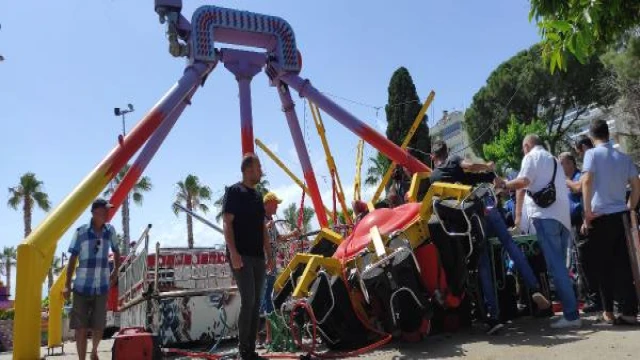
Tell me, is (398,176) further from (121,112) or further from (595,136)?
(121,112)

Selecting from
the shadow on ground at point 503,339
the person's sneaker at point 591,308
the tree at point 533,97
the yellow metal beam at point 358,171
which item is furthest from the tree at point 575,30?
the tree at point 533,97

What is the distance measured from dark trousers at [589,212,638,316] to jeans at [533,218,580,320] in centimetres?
27

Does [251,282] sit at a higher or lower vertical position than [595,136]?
lower

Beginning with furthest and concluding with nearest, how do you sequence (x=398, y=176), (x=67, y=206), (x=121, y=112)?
(x=121, y=112), (x=398, y=176), (x=67, y=206)

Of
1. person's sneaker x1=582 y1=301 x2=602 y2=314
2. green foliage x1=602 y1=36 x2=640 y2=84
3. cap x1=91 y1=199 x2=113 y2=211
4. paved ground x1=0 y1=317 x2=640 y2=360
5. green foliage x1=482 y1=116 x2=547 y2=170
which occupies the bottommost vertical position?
paved ground x1=0 y1=317 x2=640 y2=360

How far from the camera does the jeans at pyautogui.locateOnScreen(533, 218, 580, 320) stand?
16.5 feet

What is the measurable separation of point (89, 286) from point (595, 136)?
5082 millimetres

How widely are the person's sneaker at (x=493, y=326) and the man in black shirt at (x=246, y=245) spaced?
80.6 inches

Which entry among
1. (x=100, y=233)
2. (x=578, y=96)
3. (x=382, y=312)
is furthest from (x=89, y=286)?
(x=578, y=96)

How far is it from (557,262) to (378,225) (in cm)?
165

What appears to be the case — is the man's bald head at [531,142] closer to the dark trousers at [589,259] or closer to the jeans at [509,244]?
the jeans at [509,244]

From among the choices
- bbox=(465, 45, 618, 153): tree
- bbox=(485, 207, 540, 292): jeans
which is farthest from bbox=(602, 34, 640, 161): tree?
bbox=(485, 207, 540, 292): jeans

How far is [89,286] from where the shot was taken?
585 cm

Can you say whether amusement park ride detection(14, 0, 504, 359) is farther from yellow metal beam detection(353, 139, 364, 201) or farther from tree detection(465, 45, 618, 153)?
tree detection(465, 45, 618, 153)
